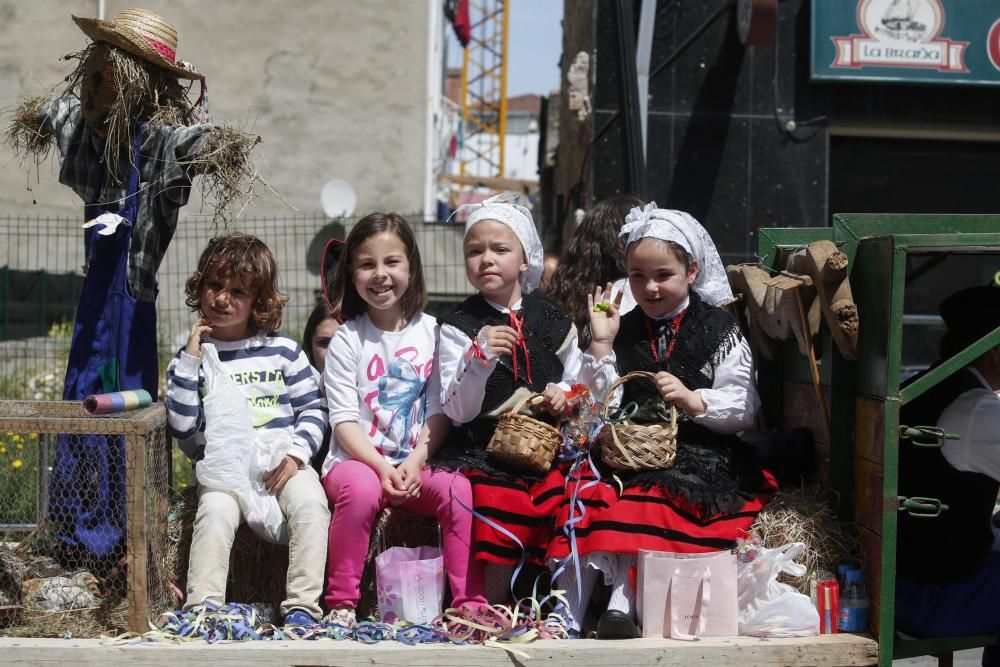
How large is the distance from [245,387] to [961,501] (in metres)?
2.40

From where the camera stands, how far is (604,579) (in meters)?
3.21

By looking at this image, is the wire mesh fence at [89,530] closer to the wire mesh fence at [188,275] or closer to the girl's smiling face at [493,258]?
the girl's smiling face at [493,258]

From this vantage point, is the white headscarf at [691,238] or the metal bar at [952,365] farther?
the white headscarf at [691,238]

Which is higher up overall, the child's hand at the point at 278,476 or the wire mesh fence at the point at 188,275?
the wire mesh fence at the point at 188,275

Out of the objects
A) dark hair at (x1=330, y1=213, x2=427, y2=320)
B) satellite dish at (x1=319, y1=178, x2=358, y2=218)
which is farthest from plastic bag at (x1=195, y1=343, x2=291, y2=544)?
satellite dish at (x1=319, y1=178, x2=358, y2=218)

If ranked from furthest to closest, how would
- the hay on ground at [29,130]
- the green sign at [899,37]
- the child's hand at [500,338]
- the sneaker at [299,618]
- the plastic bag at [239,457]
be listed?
the green sign at [899,37] < the hay on ground at [29,130] < the plastic bag at [239,457] < the child's hand at [500,338] < the sneaker at [299,618]

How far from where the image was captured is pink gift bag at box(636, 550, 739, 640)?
3051mm

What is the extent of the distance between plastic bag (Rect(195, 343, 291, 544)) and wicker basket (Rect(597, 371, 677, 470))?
1124 mm

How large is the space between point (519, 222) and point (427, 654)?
1.54 metres

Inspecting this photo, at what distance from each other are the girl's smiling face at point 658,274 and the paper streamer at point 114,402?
5.59 ft

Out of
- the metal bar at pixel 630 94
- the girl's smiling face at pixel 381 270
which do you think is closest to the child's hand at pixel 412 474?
the girl's smiling face at pixel 381 270

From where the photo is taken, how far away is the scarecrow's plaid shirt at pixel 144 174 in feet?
12.0

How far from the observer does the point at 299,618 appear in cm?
314

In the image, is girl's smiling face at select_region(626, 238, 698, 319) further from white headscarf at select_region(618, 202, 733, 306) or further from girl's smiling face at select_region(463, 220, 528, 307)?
girl's smiling face at select_region(463, 220, 528, 307)
